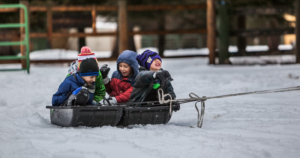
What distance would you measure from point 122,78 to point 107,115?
77 centimetres

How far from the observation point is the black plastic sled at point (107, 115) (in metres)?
3.58

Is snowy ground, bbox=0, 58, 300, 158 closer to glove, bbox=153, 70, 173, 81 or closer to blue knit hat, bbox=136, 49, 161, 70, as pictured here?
glove, bbox=153, 70, 173, 81

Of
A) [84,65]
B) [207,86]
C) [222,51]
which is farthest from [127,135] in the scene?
[222,51]

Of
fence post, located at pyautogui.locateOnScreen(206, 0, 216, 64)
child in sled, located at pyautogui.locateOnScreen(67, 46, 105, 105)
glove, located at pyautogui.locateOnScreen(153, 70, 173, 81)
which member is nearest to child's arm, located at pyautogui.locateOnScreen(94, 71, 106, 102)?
child in sled, located at pyautogui.locateOnScreen(67, 46, 105, 105)

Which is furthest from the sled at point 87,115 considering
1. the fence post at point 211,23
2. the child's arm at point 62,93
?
the fence post at point 211,23

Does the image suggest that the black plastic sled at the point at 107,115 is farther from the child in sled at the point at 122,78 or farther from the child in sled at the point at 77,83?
the child in sled at the point at 122,78

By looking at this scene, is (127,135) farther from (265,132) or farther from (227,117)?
(227,117)

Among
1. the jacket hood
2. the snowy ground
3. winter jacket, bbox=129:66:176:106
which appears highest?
the jacket hood

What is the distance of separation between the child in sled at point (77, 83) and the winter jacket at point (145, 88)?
40 centimetres

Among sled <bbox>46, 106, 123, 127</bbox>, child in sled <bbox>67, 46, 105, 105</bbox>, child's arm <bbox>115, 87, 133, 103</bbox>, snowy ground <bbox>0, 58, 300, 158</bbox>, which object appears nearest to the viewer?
snowy ground <bbox>0, 58, 300, 158</bbox>

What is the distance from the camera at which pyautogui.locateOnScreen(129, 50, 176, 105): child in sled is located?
3.75m

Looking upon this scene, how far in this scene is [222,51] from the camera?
9.76 metres

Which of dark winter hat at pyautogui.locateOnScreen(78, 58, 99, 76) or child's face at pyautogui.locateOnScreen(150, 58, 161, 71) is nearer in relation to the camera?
dark winter hat at pyautogui.locateOnScreen(78, 58, 99, 76)

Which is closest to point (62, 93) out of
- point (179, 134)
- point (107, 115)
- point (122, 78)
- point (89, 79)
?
point (89, 79)
